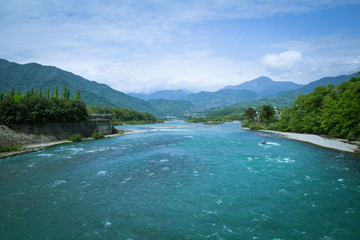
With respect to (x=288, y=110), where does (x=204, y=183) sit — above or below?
below

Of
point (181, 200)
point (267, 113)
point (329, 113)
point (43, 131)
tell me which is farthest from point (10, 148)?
point (267, 113)

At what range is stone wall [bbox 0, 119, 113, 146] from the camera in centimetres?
2888

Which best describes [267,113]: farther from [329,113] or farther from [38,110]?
[38,110]

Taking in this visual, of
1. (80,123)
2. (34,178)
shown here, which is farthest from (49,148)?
(34,178)

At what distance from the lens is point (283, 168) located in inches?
756

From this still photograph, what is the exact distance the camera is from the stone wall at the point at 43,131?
28875 mm

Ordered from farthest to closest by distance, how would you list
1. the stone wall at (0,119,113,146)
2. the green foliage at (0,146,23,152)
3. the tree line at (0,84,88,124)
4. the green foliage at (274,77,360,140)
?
the green foliage at (274,77,360,140)
the tree line at (0,84,88,124)
the stone wall at (0,119,113,146)
the green foliage at (0,146,23,152)

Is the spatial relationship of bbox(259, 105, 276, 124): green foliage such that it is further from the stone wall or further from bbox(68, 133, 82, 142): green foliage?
bbox(68, 133, 82, 142): green foliage

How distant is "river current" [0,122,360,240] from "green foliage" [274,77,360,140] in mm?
13695

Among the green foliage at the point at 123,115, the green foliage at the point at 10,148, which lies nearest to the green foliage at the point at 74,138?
the green foliage at the point at 10,148

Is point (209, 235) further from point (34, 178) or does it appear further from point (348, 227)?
point (34, 178)

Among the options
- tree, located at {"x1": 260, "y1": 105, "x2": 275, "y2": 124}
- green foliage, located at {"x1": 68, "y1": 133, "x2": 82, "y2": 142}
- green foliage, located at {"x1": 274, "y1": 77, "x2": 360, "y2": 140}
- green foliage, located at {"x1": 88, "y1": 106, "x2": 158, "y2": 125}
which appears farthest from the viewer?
green foliage, located at {"x1": 88, "y1": 106, "x2": 158, "y2": 125}

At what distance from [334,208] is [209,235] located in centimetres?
748

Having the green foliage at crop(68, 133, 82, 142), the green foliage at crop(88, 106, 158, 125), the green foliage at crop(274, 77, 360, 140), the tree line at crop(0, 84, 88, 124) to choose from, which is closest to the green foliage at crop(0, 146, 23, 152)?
the tree line at crop(0, 84, 88, 124)
